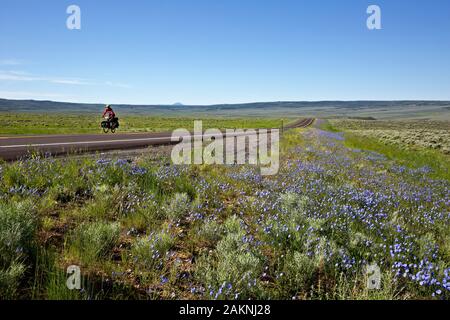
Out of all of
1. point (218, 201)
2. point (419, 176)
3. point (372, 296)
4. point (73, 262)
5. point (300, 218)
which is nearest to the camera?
point (372, 296)

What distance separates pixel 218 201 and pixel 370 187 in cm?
445

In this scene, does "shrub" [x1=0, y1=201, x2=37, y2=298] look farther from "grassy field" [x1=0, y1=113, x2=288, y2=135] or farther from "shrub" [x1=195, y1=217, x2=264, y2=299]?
"grassy field" [x1=0, y1=113, x2=288, y2=135]

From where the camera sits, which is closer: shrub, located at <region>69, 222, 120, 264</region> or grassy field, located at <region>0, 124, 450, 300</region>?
grassy field, located at <region>0, 124, 450, 300</region>

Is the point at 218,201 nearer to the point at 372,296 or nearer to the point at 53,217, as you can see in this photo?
the point at 53,217

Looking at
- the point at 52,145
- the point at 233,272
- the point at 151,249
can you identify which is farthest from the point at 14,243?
the point at 52,145

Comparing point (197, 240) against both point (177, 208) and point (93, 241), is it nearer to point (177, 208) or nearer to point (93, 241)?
point (177, 208)

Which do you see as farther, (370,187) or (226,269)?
(370,187)

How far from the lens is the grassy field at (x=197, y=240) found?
2947mm

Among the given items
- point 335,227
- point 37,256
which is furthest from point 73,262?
point 335,227

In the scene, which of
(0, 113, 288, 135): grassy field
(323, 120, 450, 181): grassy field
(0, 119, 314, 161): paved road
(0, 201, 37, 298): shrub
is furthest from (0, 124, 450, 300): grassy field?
(0, 113, 288, 135): grassy field

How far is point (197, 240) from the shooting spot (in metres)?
4.07

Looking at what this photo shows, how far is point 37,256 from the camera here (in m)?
2.99

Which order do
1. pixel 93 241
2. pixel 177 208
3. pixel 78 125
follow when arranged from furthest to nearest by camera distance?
pixel 78 125, pixel 177 208, pixel 93 241

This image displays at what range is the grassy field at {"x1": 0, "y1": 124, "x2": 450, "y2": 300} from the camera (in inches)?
116
